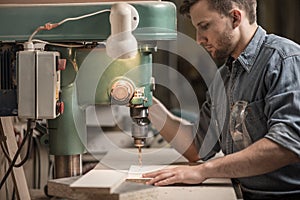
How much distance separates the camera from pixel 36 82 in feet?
4.24

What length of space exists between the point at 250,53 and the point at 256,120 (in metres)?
0.24

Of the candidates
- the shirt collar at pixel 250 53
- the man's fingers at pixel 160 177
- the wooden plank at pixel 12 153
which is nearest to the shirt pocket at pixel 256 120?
the shirt collar at pixel 250 53

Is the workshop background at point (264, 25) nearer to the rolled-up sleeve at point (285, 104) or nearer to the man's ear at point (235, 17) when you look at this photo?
the man's ear at point (235, 17)

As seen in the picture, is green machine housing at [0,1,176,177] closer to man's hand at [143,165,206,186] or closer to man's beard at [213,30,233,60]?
man's hand at [143,165,206,186]

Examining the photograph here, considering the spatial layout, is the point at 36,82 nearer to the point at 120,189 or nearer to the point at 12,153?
the point at 120,189

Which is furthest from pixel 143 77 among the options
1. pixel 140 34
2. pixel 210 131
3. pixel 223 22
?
pixel 210 131

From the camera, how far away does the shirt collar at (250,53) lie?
1.86m

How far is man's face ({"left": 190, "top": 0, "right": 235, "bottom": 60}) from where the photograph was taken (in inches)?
72.7

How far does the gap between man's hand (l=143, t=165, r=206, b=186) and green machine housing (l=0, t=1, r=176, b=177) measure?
0.24 metres

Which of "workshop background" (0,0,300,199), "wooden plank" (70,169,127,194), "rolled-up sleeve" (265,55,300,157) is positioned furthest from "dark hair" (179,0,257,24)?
"workshop background" (0,0,300,199)

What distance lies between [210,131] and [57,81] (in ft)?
3.42

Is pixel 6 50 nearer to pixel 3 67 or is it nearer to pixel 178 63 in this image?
pixel 3 67

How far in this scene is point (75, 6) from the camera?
1406 millimetres

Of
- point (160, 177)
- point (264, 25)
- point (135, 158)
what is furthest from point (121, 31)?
point (264, 25)
